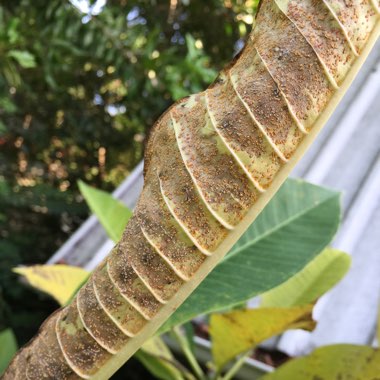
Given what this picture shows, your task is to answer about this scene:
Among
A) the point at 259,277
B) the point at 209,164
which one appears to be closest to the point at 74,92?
the point at 259,277

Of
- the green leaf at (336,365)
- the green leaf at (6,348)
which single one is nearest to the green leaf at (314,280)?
the green leaf at (336,365)

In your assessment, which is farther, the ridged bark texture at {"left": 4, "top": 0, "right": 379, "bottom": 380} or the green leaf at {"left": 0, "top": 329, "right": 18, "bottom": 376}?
the green leaf at {"left": 0, "top": 329, "right": 18, "bottom": 376}

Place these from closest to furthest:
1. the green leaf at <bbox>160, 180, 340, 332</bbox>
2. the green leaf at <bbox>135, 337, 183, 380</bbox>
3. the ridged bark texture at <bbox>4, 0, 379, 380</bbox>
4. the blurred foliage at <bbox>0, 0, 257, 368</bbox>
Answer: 1. the ridged bark texture at <bbox>4, 0, 379, 380</bbox>
2. the green leaf at <bbox>160, 180, 340, 332</bbox>
3. the green leaf at <bbox>135, 337, 183, 380</bbox>
4. the blurred foliage at <bbox>0, 0, 257, 368</bbox>

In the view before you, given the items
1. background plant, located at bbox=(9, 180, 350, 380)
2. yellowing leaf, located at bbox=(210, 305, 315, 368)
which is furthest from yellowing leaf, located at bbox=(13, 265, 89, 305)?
yellowing leaf, located at bbox=(210, 305, 315, 368)

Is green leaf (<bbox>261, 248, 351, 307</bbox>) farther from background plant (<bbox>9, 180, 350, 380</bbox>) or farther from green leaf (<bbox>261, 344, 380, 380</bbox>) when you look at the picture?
green leaf (<bbox>261, 344, 380, 380</bbox>)

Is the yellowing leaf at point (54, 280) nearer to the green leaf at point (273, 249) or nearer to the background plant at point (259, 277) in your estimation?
the background plant at point (259, 277)

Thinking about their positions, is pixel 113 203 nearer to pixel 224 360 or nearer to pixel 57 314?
pixel 224 360

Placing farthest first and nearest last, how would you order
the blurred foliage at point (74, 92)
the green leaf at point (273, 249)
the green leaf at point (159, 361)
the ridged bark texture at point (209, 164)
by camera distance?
the blurred foliage at point (74, 92) < the green leaf at point (159, 361) < the green leaf at point (273, 249) < the ridged bark texture at point (209, 164)
